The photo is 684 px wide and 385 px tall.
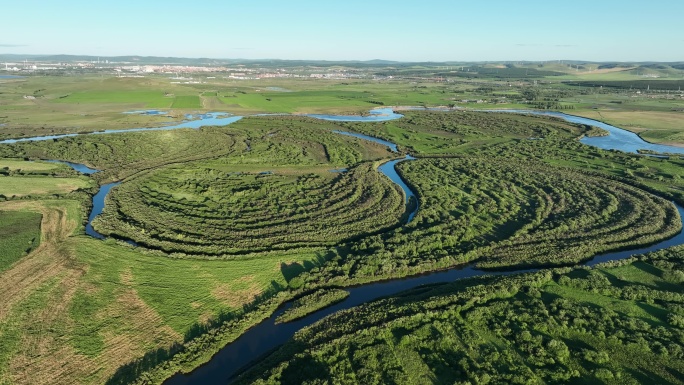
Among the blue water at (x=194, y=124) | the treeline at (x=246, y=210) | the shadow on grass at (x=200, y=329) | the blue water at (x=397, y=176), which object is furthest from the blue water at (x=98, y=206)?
the blue water at (x=194, y=124)

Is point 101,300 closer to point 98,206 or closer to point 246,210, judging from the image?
point 246,210

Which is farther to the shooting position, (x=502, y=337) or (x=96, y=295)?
(x=96, y=295)

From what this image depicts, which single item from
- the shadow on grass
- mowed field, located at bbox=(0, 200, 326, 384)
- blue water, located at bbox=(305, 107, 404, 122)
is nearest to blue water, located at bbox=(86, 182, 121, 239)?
mowed field, located at bbox=(0, 200, 326, 384)

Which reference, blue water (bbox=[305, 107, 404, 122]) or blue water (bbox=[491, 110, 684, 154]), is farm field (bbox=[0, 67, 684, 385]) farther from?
blue water (bbox=[305, 107, 404, 122])

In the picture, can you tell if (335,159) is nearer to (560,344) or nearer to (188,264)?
(188,264)

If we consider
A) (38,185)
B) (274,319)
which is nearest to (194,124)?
(38,185)

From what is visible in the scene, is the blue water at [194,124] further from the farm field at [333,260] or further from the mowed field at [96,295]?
A: the mowed field at [96,295]

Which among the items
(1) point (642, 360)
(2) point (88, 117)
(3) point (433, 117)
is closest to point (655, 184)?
(1) point (642, 360)
